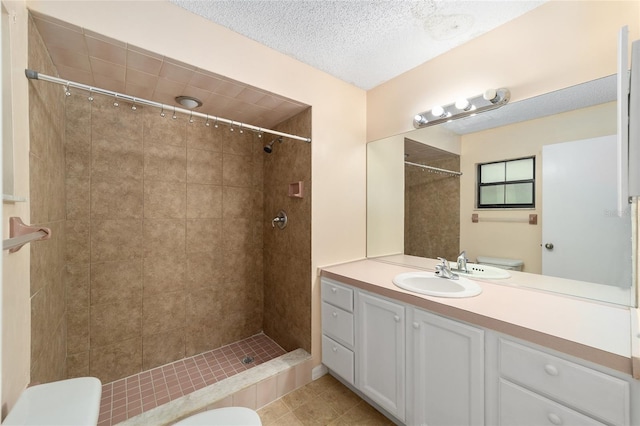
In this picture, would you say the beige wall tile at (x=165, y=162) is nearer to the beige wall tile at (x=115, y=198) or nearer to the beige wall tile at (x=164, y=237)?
the beige wall tile at (x=115, y=198)

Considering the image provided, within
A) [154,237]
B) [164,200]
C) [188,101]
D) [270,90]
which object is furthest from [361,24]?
[154,237]

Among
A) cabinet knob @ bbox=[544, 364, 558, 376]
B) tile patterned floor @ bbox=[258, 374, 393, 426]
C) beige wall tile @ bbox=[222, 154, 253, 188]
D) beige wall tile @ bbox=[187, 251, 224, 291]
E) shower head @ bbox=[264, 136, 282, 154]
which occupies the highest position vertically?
shower head @ bbox=[264, 136, 282, 154]

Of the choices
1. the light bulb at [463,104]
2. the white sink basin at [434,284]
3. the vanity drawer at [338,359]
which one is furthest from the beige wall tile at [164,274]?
the light bulb at [463,104]

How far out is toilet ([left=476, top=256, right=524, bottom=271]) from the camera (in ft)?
5.56

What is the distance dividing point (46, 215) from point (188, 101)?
112 centimetres

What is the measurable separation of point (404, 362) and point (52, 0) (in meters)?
2.49

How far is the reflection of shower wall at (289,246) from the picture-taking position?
2156 millimetres

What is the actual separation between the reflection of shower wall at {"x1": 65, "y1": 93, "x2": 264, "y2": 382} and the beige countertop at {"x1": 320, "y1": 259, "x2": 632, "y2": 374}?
→ 1.47m

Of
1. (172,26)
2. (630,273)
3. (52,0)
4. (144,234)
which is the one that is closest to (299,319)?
(144,234)

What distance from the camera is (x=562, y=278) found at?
5.00 feet

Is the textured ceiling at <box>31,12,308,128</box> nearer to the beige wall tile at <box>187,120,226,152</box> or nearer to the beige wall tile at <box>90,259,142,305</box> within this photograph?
the beige wall tile at <box>187,120,226,152</box>

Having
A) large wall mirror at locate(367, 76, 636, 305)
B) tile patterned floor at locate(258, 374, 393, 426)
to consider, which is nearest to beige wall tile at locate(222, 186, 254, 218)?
large wall mirror at locate(367, 76, 636, 305)

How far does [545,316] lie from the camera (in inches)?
48.5

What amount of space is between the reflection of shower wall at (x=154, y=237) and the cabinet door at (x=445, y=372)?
67.8 inches
